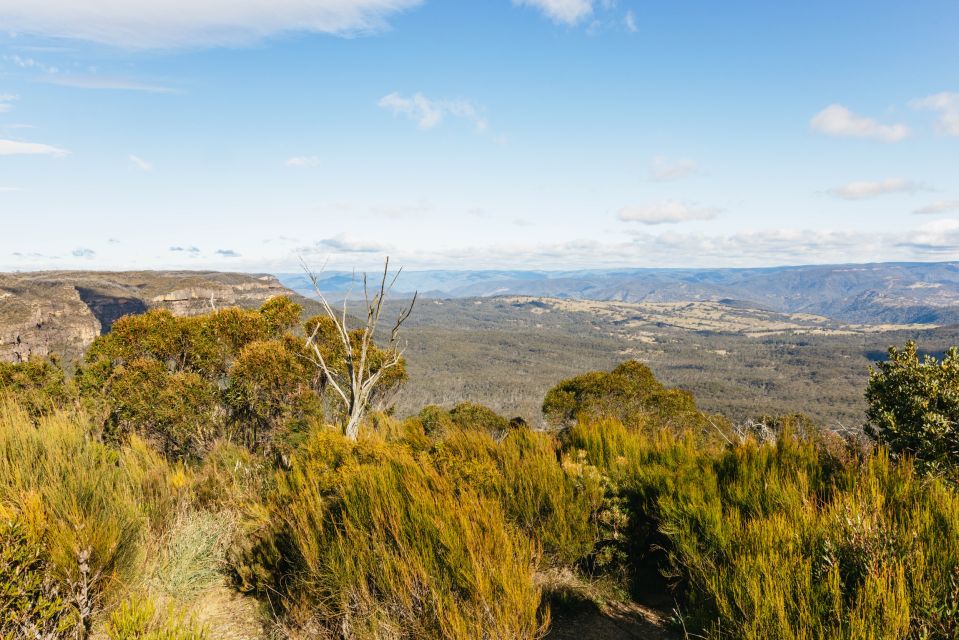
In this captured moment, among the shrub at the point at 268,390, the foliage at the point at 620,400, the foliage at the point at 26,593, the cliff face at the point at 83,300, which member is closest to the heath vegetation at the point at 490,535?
the foliage at the point at 26,593

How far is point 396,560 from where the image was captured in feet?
9.89

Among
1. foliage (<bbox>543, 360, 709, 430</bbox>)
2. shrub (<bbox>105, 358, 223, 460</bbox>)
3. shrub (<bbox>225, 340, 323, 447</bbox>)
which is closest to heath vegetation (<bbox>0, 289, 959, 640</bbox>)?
shrub (<bbox>225, 340, 323, 447</bbox>)

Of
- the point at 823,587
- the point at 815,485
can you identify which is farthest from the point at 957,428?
the point at 823,587

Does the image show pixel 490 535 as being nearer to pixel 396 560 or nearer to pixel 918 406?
pixel 396 560

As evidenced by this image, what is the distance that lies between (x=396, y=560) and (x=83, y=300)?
170 m

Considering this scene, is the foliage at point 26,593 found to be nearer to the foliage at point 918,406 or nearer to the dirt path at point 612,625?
the dirt path at point 612,625

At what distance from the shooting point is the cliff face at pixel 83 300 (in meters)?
84.2

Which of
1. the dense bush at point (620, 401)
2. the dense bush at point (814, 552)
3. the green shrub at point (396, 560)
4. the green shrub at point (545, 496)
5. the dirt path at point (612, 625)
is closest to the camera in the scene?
the dense bush at point (814, 552)

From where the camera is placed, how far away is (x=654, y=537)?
4914 mm

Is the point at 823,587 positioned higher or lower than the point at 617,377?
higher

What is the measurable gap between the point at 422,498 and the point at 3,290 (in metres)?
143

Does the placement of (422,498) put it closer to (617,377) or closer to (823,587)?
(823,587)

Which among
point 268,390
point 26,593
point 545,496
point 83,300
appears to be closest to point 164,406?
point 268,390

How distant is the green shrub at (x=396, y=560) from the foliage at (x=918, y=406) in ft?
18.6
